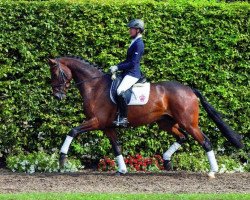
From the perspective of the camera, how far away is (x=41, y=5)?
49.6 feet

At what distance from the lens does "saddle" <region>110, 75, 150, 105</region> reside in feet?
44.8

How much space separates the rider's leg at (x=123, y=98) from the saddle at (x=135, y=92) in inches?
3.7

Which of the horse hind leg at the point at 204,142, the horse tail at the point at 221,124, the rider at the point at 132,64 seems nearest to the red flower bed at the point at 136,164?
the horse hind leg at the point at 204,142

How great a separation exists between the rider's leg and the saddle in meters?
0.09

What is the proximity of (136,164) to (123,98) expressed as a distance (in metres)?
2.14

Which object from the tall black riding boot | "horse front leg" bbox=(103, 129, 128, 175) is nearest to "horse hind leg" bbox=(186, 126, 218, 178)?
the tall black riding boot

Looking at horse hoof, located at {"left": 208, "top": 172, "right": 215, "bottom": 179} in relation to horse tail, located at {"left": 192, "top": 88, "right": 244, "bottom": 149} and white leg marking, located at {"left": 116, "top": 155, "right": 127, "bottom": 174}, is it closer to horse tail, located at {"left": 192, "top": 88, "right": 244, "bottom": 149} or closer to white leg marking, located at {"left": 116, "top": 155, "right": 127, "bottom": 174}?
horse tail, located at {"left": 192, "top": 88, "right": 244, "bottom": 149}

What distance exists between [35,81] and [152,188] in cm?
402

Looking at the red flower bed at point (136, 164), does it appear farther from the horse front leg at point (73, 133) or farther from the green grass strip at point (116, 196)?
the green grass strip at point (116, 196)

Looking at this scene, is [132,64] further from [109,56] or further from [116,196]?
[116,196]

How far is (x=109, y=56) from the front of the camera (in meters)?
15.2

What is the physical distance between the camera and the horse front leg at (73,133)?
44.1ft

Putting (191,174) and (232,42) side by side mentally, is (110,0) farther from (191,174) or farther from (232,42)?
(191,174)

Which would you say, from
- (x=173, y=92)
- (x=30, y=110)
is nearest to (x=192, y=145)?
(x=173, y=92)
